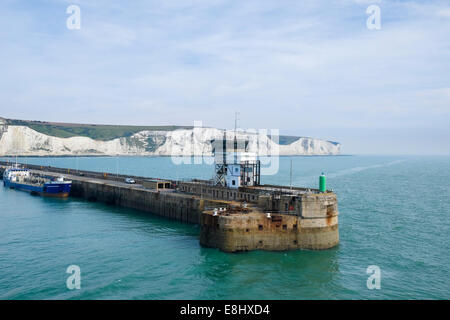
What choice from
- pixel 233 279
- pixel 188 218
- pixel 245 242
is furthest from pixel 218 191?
pixel 233 279

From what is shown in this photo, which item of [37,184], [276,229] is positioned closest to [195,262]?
[276,229]

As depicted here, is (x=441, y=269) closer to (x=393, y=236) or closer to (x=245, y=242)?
(x=393, y=236)

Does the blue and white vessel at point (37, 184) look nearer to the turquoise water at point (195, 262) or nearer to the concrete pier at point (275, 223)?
the turquoise water at point (195, 262)

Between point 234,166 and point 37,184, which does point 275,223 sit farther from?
point 37,184

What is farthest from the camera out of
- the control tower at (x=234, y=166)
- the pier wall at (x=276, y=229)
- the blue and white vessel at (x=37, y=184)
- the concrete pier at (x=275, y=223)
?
the blue and white vessel at (x=37, y=184)

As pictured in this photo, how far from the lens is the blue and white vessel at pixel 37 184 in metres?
75.8

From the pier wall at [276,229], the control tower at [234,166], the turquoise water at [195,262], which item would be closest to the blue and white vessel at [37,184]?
the turquoise water at [195,262]

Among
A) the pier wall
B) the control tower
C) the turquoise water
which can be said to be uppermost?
the control tower

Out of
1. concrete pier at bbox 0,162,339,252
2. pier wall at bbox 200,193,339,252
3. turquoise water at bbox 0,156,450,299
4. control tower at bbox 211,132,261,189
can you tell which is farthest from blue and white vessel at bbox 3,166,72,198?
pier wall at bbox 200,193,339,252

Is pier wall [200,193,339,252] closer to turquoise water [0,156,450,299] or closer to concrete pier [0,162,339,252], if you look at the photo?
concrete pier [0,162,339,252]

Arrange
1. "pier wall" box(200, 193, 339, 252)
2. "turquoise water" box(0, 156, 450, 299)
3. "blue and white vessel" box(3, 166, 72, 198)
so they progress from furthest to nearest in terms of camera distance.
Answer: "blue and white vessel" box(3, 166, 72, 198), "pier wall" box(200, 193, 339, 252), "turquoise water" box(0, 156, 450, 299)

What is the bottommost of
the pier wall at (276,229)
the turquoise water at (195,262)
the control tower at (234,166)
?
the turquoise water at (195,262)

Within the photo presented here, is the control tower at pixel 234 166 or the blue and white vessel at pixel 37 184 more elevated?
the control tower at pixel 234 166

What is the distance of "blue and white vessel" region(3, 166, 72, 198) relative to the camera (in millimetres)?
75812
